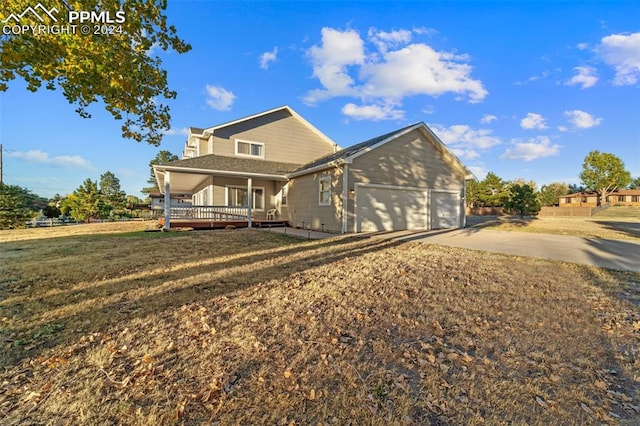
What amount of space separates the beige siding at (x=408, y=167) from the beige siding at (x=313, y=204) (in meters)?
0.59

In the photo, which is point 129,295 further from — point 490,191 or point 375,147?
point 490,191

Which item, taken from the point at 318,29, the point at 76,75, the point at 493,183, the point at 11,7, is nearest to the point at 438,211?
the point at 318,29

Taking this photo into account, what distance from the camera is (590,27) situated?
1172cm

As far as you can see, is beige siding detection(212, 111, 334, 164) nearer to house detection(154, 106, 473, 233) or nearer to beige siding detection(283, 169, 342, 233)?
house detection(154, 106, 473, 233)

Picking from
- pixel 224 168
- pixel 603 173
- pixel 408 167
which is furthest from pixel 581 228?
pixel 603 173

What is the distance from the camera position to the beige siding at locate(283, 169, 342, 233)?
42.6 feet

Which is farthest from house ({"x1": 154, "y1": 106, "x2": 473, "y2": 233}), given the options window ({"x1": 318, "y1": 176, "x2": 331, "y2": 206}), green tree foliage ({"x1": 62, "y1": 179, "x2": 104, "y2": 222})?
green tree foliage ({"x1": 62, "y1": 179, "x2": 104, "y2": 222})

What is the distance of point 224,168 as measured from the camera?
48.0ft

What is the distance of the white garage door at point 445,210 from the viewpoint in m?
15.4

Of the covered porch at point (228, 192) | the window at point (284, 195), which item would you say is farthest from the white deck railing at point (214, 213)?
the window at point (284, 195)

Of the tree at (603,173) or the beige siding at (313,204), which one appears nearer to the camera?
the beige siding at (313,204)

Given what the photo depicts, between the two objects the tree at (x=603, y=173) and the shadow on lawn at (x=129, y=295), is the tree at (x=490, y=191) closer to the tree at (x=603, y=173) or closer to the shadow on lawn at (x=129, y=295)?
the tree at (x=603, y=173)

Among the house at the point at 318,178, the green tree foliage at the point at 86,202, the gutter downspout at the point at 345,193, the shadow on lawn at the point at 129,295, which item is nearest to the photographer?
the shadow on lawn at the point at 129,295

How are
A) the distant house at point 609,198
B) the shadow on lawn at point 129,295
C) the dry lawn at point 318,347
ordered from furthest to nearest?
the distant house at point 609,198, the shadow on lawn at point 129,295, the dry lawn at point 318,347
